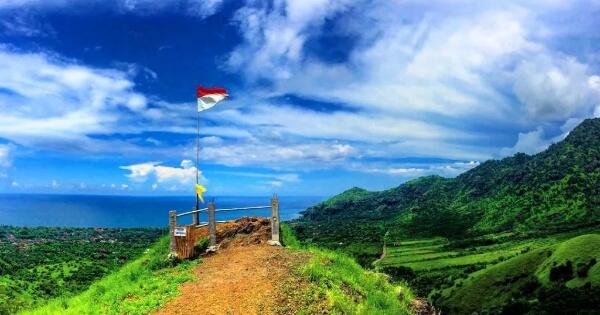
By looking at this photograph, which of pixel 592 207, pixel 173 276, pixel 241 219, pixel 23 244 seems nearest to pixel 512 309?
pixel 241 219

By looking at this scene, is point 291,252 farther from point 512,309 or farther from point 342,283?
point 512,309

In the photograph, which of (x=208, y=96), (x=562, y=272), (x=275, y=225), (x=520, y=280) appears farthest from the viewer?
(x=520, y=280)

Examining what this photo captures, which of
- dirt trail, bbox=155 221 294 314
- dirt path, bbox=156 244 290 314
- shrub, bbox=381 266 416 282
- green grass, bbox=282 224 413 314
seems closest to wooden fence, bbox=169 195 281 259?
dirt trail, bbox=155 221 294 314

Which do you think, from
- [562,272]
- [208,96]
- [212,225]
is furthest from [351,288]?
[562,272]

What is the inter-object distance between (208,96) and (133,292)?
491 inches

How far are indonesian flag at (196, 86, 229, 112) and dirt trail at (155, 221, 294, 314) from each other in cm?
848

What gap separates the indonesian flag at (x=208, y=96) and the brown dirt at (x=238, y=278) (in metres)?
7.30

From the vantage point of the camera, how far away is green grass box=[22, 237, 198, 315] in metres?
18.2

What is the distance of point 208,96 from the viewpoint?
28312 millimetres

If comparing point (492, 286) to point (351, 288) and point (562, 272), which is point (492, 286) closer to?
point (562, 272)

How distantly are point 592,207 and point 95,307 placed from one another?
18883cm

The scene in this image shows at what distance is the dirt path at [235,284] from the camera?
1752cm

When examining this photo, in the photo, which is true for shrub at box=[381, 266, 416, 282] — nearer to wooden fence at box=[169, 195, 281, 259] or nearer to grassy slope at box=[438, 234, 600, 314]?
grassy slope at box=[438, 234, 600, 314]

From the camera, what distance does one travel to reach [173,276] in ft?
71.4
